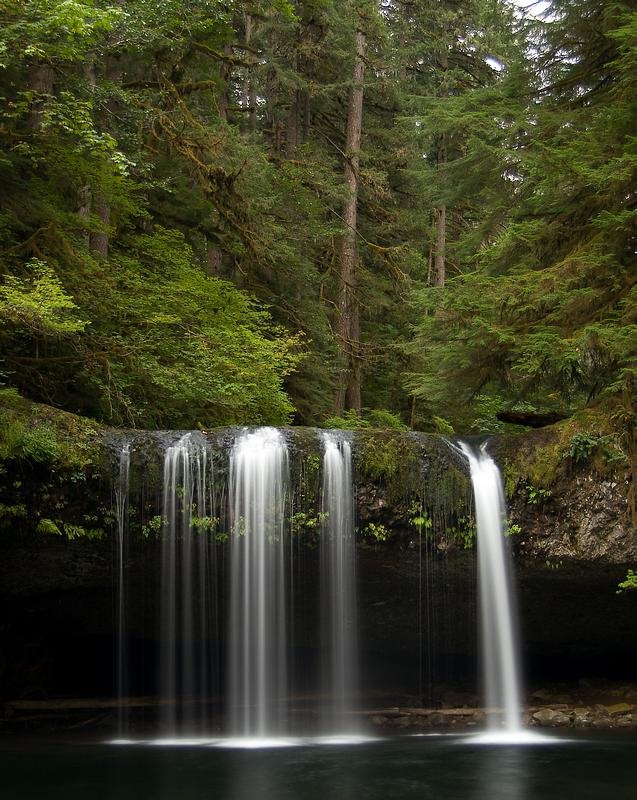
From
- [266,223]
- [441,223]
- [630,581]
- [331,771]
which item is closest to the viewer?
[331,771]

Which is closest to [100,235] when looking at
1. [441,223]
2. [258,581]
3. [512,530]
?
[258,581]

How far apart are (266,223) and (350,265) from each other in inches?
146

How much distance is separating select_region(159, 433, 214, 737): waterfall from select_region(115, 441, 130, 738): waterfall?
20.8 inches

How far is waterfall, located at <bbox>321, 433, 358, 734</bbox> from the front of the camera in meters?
10.2

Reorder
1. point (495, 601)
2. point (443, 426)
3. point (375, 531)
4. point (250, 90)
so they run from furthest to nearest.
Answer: point (250, 90), point (443, 426), point (495, 601), point (375, 531)

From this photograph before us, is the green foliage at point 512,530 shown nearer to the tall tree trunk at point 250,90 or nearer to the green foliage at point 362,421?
the green foliage at point 362,421

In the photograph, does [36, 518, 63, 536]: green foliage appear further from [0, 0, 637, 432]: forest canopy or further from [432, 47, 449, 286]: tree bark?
[432, 47, 449, 286]: tree bark

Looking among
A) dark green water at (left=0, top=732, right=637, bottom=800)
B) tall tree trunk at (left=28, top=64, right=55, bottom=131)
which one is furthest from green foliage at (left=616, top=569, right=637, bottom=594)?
tall tree trunk at (left=28, top=64, right=55, bottom=131)

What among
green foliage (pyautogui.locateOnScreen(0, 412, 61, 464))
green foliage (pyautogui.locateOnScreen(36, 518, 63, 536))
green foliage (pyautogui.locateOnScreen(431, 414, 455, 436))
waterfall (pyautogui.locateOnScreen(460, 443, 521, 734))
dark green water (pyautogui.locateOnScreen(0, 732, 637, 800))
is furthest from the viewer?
green foliage (pyautogui.locateOnScreen(431, 414, 455, 436))

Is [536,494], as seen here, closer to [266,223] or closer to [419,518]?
[419,518]

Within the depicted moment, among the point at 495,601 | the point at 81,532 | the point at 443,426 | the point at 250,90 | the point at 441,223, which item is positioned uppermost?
the point at 250,90

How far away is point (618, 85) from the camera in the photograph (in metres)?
11.6

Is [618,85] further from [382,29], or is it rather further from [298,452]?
[382,29]

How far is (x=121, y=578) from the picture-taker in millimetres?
10422
